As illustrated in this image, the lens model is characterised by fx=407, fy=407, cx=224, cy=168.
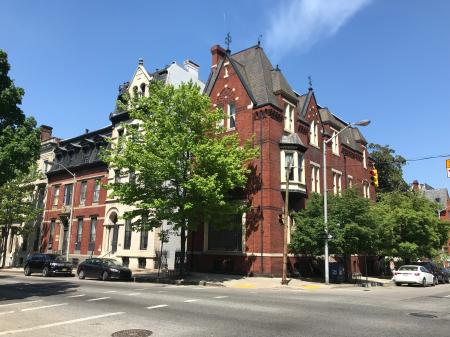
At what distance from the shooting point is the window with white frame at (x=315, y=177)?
32.5m

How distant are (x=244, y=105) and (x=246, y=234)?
9373mm

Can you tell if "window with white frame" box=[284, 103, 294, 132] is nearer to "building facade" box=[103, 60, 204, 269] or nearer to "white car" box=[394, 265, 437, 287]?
"building facade" box=[103, 60, 204, 269]

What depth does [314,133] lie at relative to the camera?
34.5m

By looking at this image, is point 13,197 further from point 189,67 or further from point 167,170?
point 167,170

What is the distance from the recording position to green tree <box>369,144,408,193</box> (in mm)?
52281

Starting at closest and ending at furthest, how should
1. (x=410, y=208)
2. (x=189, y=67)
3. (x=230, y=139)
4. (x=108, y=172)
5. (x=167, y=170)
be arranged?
(x=167, y=170) → (x=230, y=139) → (x=410, y=208) → (x=108, y=172) → (x=189, y=67)

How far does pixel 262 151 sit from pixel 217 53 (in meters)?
11.6

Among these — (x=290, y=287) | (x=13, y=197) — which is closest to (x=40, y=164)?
(x=13, y=197)

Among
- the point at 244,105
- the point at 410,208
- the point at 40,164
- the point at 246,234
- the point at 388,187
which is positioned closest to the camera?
the point at 246,234

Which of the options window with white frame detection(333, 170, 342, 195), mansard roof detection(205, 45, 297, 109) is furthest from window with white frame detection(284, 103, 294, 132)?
window with white frame detection(333, 170, 342, 195)

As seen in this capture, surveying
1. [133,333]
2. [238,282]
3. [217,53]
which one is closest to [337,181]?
[217,53]

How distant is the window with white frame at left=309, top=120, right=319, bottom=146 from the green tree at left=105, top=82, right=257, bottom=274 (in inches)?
402

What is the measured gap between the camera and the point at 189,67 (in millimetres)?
41844

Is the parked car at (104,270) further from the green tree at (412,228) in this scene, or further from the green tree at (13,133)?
the green tree at (412,228)
